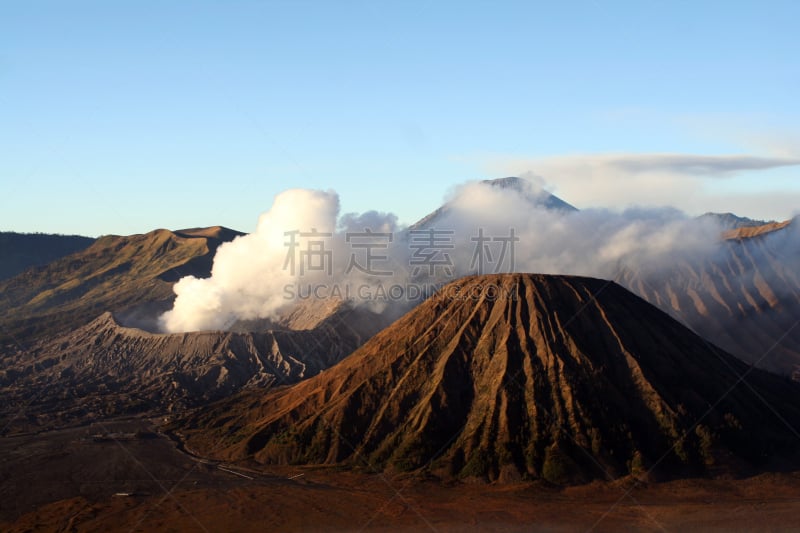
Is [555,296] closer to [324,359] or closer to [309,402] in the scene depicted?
[309,402]

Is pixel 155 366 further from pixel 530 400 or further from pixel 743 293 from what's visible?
pixel 743 293

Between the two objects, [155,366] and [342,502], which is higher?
[155,366]

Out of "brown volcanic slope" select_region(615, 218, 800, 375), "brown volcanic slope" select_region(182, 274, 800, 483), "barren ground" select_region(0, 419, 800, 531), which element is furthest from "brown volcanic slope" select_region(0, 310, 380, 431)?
"brown volcanic slope" select_region(615, 218, 800, 375)

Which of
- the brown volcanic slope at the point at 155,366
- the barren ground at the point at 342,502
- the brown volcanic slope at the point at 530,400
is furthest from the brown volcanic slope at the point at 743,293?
the barren ground at the point at 342,502

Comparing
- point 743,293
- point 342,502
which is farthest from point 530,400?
point 743,293

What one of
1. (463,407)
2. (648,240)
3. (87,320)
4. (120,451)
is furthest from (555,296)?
(87,320)

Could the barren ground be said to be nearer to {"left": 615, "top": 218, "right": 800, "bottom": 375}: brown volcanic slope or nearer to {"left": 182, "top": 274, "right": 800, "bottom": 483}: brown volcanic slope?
{"left": 182, "top": 274, "right": 800, "bottom": 483}: brown volcanic slope
